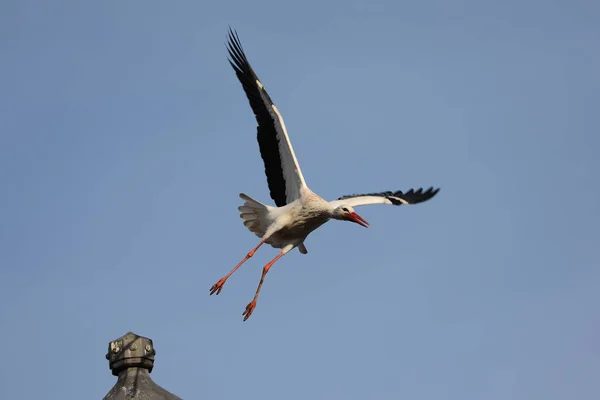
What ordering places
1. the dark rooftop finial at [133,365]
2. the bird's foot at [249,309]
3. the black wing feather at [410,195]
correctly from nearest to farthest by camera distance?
the dark rooftop finial at [133,365] → the bird's foot at [249,309] → the black wing feather at [410,195]

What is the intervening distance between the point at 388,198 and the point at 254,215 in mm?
1826

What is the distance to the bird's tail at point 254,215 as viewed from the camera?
409 inches

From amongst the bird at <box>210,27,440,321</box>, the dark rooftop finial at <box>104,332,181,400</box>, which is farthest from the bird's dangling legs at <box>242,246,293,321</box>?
the dark rooftop finial at <box>104,332,181,400</box>

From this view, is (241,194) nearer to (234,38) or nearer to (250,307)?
(250,307)

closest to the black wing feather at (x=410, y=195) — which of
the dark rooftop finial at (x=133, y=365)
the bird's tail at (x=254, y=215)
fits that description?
the bird's tail at (x=254, y=215)

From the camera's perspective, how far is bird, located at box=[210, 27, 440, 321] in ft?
33.5

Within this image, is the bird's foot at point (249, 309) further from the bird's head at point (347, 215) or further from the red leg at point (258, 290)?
the bird's head at point (347, 215)

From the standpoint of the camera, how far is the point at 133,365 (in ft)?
13.4

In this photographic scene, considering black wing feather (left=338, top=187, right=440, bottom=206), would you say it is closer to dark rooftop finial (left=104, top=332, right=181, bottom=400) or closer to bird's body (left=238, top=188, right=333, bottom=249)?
bird's body (left=238, top=188, right=333, bottom=249)

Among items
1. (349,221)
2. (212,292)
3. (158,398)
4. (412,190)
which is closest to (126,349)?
(158,398)

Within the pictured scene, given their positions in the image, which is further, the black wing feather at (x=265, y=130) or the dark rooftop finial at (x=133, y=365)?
the black wing feather at (x=265, y=130)

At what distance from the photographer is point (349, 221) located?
1049 cm

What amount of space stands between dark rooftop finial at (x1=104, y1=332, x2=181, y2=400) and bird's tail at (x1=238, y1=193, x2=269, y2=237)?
246 inches

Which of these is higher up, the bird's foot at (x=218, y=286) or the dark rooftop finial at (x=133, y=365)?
the bird's foot at (x=218, y=286)
